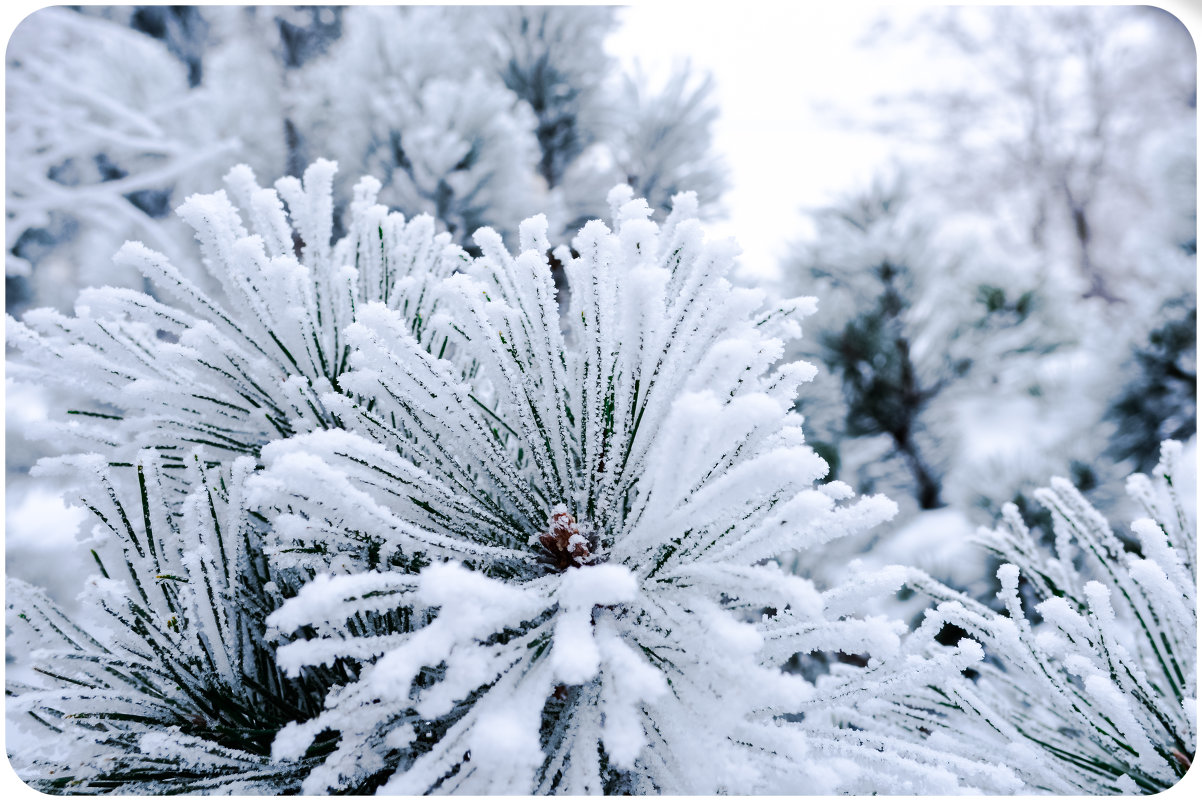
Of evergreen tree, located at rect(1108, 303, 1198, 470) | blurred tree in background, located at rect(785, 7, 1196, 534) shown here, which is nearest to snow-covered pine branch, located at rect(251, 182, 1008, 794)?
blurred tree in background, located at rect(785, 7, 1196, 534)

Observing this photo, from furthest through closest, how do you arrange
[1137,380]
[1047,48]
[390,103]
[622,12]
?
[1047,48] < [622,12] < [1137,380] < [390,103]

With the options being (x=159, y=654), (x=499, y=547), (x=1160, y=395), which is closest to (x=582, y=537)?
(x=499, y=547)

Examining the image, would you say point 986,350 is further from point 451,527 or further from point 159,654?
point 159,654

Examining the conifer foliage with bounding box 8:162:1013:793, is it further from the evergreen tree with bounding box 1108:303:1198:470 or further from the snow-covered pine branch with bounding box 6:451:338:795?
the evergreen tree with bounding box 1108:303:1198:470

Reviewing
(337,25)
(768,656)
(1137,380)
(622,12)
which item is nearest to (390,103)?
(622,12)

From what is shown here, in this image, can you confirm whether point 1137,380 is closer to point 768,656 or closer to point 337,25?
point 768,656

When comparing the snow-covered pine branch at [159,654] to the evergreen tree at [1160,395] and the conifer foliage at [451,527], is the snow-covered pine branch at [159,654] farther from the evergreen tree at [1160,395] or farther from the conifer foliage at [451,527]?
the evergreen tree at [1160,395]
